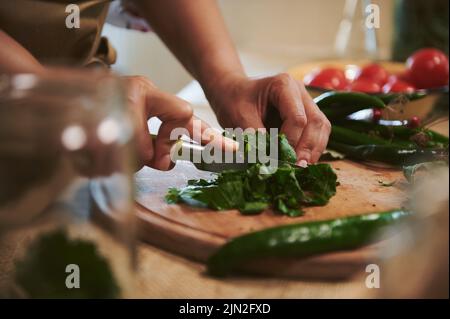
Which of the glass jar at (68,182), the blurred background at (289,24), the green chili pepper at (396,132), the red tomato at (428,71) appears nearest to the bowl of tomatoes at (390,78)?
the red tomato at (428,71)

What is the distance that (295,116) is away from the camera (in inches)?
44.6

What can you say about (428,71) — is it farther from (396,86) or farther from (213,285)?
(213,285)

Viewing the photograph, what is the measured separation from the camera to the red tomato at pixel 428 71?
5.92 ft

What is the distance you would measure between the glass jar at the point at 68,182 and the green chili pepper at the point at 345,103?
0.72 m

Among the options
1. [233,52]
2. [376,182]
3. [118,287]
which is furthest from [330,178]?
[233,52]

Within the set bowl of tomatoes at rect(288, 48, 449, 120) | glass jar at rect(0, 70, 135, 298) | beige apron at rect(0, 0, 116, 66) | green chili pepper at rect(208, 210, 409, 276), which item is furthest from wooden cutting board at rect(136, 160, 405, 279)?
bowl of tomatoes at rect(288, 48, 449, 120)

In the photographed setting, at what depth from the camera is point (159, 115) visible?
37.6 inches

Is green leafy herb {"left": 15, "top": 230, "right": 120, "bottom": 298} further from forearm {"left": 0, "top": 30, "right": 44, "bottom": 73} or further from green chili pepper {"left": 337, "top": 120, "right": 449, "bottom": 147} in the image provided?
green chili pepper {"left": 337, "top": 120, "right": 449, "bottom": 147}

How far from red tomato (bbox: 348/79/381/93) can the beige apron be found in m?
0.73

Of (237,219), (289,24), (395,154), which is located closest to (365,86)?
(395,154)

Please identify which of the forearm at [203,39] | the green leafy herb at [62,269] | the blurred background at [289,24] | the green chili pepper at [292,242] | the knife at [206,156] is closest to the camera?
the green leafy herb at [62,269]

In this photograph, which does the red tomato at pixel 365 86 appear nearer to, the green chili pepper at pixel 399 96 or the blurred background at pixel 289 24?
the green chili pepper at pixel 399 96

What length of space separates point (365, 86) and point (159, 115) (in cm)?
89
